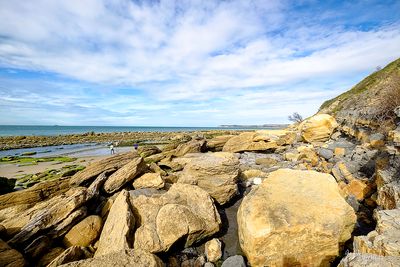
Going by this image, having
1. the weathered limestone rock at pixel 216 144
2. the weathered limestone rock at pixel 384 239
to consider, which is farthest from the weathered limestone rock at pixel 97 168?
the weathered limestone rock at pixel 384 239

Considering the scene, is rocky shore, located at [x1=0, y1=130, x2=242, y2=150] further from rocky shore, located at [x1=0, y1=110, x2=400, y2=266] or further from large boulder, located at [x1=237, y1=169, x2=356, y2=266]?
large boulder, located at [x1=237, y1=169, x2=356, y2=266]

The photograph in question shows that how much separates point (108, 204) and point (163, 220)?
10.2 ft

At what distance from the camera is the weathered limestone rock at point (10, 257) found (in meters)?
5.97

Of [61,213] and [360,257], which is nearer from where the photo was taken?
[360,257]

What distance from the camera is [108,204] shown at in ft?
30.6

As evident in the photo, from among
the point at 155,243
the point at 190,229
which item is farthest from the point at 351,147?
the point at 155,243

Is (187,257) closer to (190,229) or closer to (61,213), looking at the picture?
(190,229)

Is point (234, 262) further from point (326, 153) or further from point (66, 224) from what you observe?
point (326, 153)

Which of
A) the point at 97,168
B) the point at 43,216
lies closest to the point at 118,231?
the point at 43,216

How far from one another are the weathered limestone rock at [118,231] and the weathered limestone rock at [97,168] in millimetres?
3855

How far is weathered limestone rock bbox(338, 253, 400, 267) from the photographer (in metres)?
3.63

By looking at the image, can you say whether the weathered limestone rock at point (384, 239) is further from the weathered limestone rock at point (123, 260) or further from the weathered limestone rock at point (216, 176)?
the weathered limestone rock at point (216, 176)

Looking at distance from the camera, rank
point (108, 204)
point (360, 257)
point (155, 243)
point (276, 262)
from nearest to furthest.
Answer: point (360, 257)
point (276, 262)
point (155, 243)
point (108, 204)

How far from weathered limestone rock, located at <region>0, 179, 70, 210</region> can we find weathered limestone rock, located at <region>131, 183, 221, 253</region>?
446 centimetres
